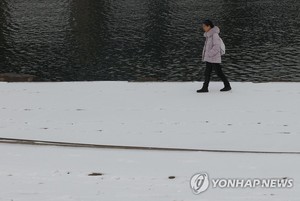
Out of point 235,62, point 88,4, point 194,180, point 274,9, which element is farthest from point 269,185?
point 88,4

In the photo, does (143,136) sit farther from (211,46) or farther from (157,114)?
(211,46)

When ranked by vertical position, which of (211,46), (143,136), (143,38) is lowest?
(143,38)

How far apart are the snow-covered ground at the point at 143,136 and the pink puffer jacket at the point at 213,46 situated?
1.14 metres

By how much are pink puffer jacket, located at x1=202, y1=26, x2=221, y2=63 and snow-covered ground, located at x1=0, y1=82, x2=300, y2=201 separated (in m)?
1.14

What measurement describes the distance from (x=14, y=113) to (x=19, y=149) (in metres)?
3.69

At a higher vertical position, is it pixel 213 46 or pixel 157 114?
pixel 213 46

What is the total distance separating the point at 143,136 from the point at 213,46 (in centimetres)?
500

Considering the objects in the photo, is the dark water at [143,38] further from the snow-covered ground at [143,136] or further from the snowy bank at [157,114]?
the snow-covered ground at [143,136]

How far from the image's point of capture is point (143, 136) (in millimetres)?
10586

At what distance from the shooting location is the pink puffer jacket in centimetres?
1420

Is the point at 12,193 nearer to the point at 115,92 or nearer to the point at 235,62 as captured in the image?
the point at 115,92

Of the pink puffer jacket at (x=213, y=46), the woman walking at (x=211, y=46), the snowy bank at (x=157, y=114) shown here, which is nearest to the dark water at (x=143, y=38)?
the snowy bank at (x=157, y=114)

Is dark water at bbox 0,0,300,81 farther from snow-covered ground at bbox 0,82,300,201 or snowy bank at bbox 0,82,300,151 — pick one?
snow-covered ground at bbox 0,82,300,201

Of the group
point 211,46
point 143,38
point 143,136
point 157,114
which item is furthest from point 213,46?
point 143,38
